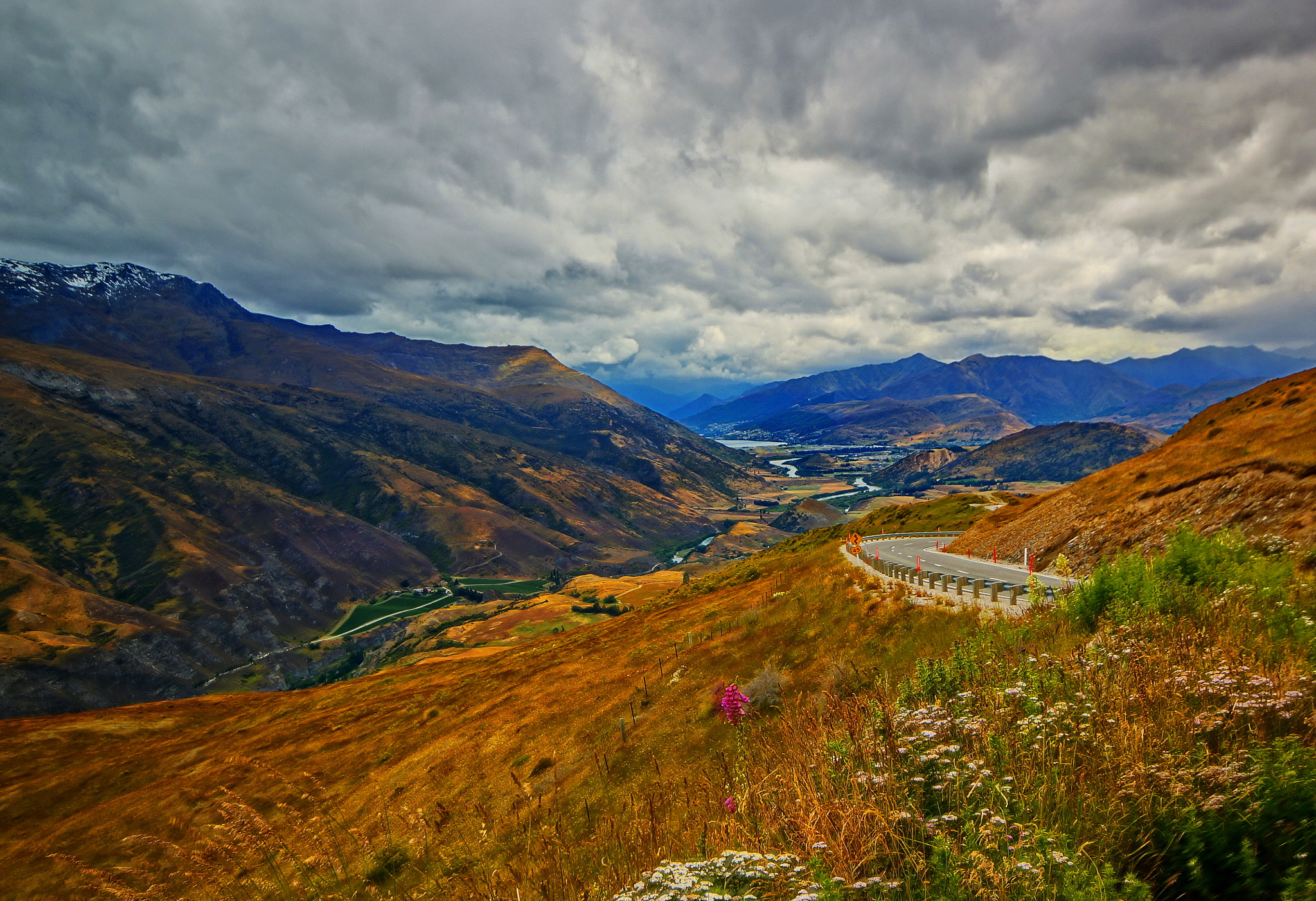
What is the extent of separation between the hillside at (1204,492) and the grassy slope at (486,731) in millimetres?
11152

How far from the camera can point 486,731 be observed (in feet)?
80.2

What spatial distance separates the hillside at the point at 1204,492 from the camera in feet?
76.0

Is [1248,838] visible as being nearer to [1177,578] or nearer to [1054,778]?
[1054,778]

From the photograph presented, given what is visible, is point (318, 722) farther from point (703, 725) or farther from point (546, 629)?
point (546, 629)

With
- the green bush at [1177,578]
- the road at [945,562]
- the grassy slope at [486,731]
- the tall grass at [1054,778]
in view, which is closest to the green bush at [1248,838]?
the tall grass at [1054,778]

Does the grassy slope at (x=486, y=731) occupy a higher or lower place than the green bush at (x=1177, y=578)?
lower

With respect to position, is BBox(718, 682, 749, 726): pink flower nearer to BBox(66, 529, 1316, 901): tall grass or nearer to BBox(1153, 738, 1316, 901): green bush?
BBox(66, 529, 1316, 901): tall grass

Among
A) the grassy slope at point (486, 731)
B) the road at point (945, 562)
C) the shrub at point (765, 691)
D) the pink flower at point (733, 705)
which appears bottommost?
the grassy slope at point (486, 731)

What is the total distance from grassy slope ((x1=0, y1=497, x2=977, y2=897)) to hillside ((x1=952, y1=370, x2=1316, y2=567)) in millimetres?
11152

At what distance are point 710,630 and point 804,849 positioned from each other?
23.7 meters

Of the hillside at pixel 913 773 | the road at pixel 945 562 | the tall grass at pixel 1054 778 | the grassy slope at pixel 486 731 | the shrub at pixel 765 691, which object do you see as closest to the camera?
the tall grass at pixel 1054 778

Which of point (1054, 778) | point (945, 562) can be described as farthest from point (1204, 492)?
point (1054, 778)

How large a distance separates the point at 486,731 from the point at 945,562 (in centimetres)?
3047

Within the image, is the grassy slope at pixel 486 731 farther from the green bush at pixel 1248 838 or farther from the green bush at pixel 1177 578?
the green bush at pixel 1248 838
